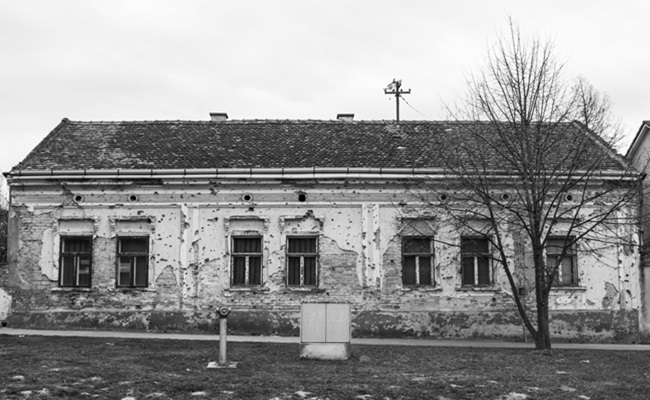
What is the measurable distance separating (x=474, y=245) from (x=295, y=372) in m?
9.14

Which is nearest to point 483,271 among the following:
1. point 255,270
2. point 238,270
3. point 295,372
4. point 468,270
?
point 468,270

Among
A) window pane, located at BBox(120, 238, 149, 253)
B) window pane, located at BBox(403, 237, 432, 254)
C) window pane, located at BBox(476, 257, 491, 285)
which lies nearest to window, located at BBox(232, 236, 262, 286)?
window pane, located at BBox(120, 238, 149, 253)

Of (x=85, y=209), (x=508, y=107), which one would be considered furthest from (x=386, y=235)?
(x=85, y=209)

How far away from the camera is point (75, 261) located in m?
19.4

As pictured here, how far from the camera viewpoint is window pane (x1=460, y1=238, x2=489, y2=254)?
766 inches

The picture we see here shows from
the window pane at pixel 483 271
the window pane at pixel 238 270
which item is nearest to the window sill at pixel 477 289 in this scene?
the window pane at pixel 483 271

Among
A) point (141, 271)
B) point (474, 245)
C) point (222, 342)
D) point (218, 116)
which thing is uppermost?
point (218, 116)

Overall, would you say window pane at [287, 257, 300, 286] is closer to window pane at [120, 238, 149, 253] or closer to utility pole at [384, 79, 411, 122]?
window pane at [120, 238, 149, 253]

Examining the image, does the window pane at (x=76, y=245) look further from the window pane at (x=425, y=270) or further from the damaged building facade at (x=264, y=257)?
the window pane at (x=425, y=270)

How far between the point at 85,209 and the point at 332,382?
11.2 meters

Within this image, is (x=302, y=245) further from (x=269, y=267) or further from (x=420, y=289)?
(x=420, y=289)

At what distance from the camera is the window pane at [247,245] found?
19.4 meters

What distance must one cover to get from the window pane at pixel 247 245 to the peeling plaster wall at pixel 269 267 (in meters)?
0.26

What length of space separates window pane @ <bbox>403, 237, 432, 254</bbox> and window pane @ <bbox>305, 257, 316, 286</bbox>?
2.56 meters
